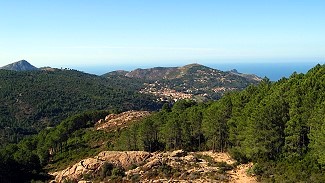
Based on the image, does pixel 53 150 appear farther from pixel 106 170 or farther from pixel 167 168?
pixel 167 168

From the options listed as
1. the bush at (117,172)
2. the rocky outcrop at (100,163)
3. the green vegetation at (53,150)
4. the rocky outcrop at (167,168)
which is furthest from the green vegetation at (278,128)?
the green vegetation at (53,150)

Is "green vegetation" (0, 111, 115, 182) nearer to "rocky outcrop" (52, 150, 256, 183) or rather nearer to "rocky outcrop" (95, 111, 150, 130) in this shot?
"rocky outcrop" (95, 111, 150, 130)

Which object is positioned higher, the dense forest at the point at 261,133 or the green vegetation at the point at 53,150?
the dense forest at the point at 261,133

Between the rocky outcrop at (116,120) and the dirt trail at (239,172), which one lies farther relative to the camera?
the rocky outcrop at (116,120)

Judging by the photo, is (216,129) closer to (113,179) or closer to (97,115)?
(113,179)

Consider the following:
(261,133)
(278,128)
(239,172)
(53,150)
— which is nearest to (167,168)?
(239,172)

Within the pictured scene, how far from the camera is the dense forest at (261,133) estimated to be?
116 ft

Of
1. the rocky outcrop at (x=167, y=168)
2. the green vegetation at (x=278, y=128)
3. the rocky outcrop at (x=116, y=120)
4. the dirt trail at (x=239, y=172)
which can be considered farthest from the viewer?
the rocky outcrop at (x=116, y=120)

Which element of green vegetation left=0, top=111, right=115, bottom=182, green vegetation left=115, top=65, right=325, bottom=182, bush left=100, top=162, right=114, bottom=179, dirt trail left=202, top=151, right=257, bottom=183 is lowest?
green vegetation left=0, top=111, right=115, bottom=182

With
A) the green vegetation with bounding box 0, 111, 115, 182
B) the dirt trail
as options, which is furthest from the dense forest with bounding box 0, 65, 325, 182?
the dirt trail

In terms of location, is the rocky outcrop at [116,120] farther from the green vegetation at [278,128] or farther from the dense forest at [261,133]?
the green vegetation at [278,128]

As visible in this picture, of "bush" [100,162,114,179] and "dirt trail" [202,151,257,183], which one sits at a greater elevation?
"dirt trail" [202,151,257,183]

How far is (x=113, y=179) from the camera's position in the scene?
1618 inches

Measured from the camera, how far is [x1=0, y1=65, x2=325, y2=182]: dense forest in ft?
116
